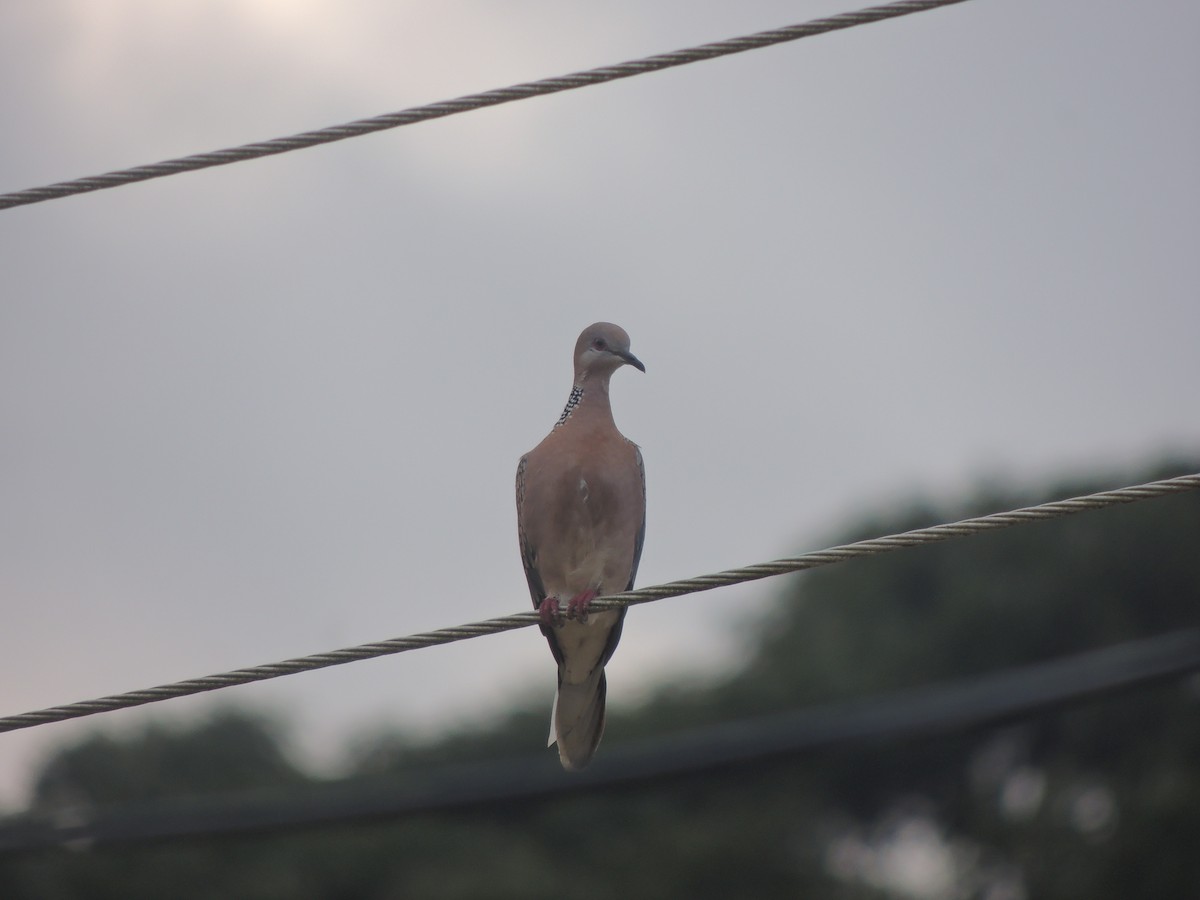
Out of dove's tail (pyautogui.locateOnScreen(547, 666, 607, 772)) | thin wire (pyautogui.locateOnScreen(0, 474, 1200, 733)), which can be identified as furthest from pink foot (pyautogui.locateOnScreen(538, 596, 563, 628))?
thin wire (pyautogui.locateOnScreen(0, 474, 1200, 733))

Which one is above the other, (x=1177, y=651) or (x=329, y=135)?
(x=329, y=135)

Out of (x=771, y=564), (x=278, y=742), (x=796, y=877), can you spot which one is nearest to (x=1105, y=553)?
(x=796, y=877)

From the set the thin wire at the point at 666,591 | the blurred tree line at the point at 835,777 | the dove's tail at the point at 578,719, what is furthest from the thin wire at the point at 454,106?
the blurred tree line at the point at 835,777

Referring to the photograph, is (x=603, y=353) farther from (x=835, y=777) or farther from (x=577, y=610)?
(x=835, y=777)

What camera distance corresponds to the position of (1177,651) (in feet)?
23.8

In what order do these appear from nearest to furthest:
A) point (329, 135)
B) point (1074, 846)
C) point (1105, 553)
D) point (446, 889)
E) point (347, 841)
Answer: point (329, 135)
point (1074, 846)
point (446, 889)
point (347, 841)
point (1105, 553)

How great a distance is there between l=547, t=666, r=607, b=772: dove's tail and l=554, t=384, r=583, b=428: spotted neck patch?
1.06 meters

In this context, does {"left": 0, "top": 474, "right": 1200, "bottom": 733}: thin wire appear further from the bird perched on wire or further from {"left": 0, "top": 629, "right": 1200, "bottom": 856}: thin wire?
{"left": 0, "top": 629, "right": 1200, "bottom": 856}: thin wire

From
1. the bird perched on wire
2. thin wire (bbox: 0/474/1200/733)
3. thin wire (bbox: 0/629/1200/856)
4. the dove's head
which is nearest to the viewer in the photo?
thin wire (bbox: 0/474/1200/733)

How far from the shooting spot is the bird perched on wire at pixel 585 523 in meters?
6.14

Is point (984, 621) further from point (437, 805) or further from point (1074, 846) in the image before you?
point (437, 805)

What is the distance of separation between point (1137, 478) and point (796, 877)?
13.7m

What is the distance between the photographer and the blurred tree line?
3394 centimetres

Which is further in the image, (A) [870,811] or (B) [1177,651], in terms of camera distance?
(A) [870,811]
